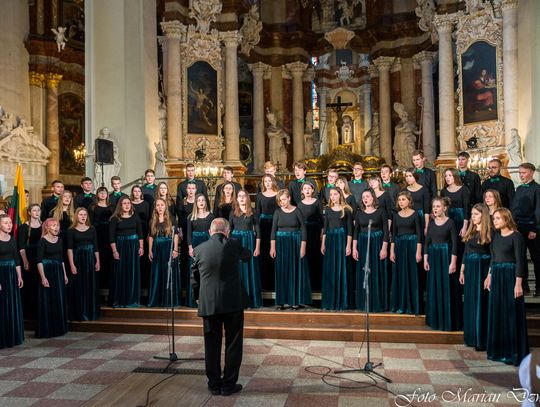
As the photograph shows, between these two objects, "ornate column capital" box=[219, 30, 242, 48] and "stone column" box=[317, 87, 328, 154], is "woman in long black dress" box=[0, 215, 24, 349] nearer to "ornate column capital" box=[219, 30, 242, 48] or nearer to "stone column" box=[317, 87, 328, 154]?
"ornate column capital" box=[219, 30, 242, 48]

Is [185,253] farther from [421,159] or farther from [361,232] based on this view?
A: [421,159]

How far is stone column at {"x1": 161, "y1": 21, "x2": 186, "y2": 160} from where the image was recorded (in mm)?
16547

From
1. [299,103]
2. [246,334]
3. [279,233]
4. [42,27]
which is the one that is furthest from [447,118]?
[42,27]

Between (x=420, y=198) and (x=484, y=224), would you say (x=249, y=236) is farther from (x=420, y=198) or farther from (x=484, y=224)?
(x=484, y=224)

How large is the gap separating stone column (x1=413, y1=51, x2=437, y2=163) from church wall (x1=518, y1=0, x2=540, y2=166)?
5094mm

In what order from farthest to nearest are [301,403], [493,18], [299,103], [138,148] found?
1. [299,103]
2. [493,18]
3. [138,148]
4. [301,403]

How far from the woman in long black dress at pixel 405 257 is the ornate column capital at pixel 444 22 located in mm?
10207

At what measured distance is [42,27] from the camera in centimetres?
1917

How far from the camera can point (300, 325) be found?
25.9ft

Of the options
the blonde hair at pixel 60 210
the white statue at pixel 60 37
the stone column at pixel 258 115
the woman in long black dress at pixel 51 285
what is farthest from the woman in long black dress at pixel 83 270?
the stone column at pixel 258 115

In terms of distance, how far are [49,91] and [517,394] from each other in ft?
59.1

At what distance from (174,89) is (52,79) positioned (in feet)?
17.6

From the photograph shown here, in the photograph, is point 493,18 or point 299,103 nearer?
point 493,18

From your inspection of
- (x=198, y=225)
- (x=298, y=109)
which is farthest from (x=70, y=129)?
(x=198, y=225)
